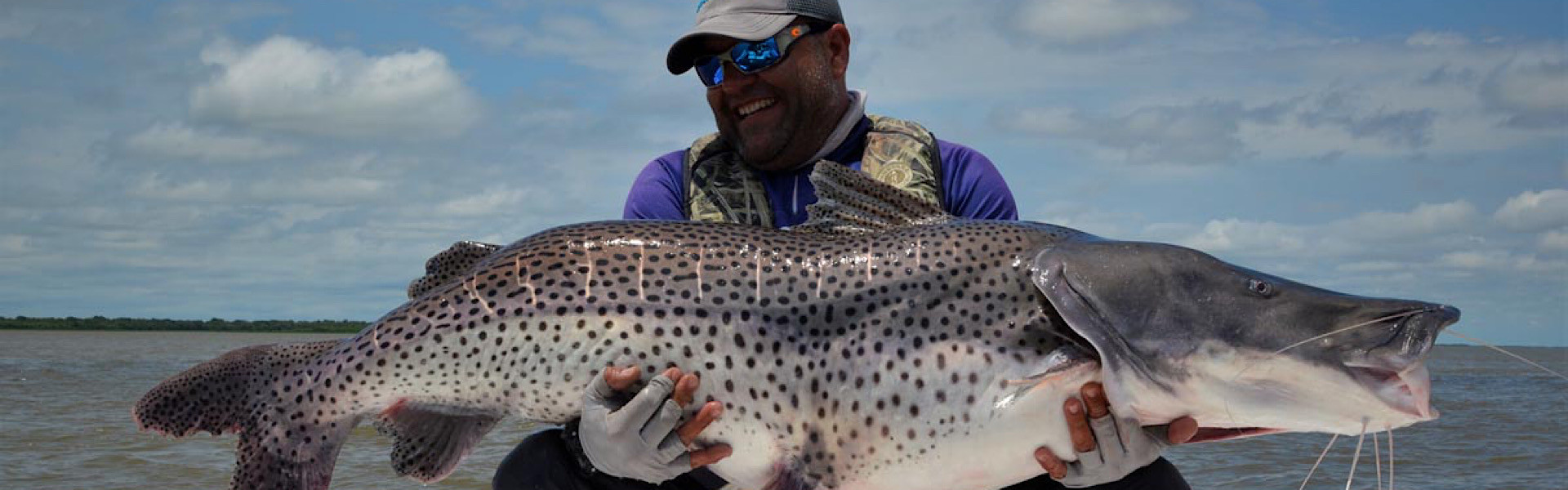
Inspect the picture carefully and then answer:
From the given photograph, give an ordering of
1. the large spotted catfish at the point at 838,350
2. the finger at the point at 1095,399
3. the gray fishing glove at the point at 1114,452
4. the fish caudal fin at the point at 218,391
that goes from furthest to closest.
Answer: the fish caudal fin at the point at 218,391
the gray fishing glove at the point at 1114,452
the finger at the point at 1095,399
the large spotted catfish at the point at 838,350

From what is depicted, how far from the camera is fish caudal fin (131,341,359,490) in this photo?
4164mm

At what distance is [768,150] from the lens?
5320mm

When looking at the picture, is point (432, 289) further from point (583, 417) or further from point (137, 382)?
point (137, 382)

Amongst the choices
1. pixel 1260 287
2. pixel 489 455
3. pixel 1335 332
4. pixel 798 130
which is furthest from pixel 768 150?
pixel 489 455

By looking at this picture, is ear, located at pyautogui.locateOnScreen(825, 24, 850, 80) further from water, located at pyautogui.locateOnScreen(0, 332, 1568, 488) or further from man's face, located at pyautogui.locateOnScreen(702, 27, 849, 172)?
water, located at pyautogui.locateOnScreen(0, 332, 1568, 488)

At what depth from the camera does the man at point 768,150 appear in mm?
4766

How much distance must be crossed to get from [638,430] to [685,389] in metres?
0.20

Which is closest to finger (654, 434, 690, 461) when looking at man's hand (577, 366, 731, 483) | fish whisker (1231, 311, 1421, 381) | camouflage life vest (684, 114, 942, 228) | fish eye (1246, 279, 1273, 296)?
man's hand (577, 366, 731, 483)

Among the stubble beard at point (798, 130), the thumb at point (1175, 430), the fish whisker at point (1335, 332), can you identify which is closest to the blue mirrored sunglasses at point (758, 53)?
the stubble beard at point (798, 130)

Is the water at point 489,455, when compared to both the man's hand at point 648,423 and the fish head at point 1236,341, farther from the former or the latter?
the fish head at point 1236,341

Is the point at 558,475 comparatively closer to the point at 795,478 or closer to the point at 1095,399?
the point at 795,478

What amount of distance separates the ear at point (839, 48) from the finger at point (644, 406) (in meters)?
2.01

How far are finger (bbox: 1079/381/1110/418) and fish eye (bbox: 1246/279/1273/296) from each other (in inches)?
19.4

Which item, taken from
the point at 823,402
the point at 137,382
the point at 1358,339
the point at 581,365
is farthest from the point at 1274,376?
the point at 137,382
